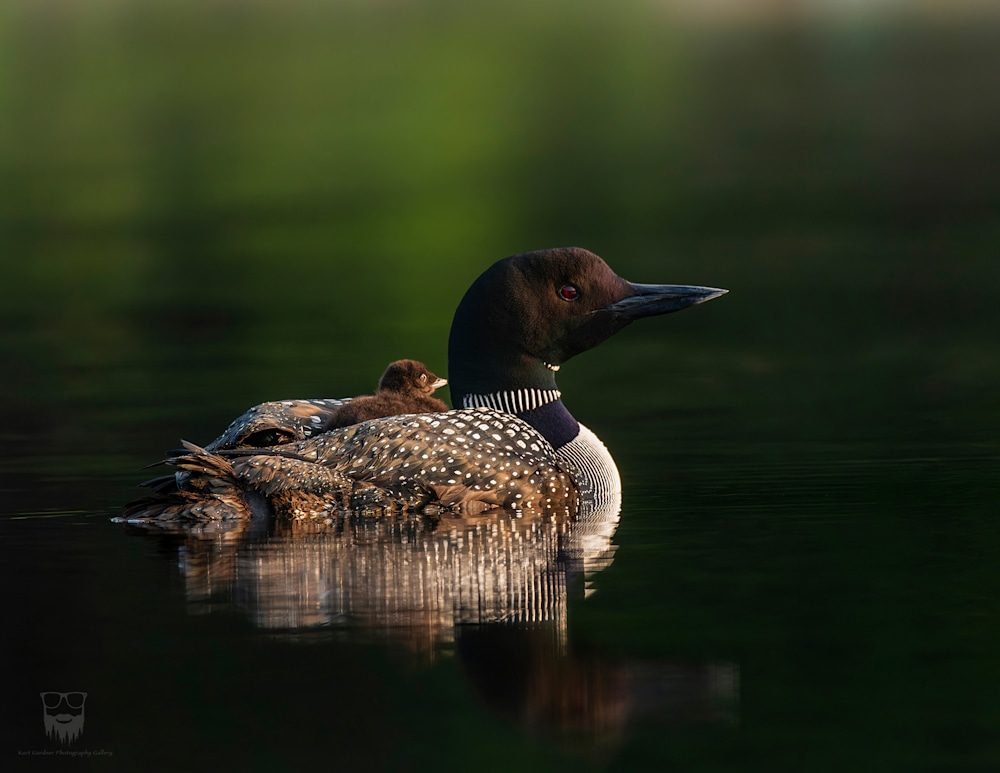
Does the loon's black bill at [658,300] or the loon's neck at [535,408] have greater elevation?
the loon's black bill at [658,300]

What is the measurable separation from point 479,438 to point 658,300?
1015mm

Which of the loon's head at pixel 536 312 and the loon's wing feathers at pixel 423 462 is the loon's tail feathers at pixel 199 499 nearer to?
the loon's wing feathers at pixel 423 462

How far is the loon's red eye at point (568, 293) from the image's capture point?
724 centimetres

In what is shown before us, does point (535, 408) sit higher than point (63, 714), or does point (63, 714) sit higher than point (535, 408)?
point (535, 408)

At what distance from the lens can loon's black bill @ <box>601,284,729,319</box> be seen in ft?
23.6

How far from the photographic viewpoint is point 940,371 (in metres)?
10.4

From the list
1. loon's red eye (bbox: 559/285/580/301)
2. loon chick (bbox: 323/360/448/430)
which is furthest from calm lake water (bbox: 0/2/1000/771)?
loon chick (bbox: 323/360/448/430)

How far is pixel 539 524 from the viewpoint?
258 inches

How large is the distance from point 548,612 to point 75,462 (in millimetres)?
3502

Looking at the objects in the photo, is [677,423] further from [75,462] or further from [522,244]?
[522,244]

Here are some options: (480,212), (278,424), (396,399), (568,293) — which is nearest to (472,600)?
(278,424)

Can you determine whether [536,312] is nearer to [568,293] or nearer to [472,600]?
[568,293]

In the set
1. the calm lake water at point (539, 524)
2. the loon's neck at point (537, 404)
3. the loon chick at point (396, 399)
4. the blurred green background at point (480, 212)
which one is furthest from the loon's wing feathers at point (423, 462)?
the blurred green background at point (480, 212)

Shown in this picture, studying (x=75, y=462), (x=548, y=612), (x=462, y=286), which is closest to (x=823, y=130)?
(x=462, y=286)
